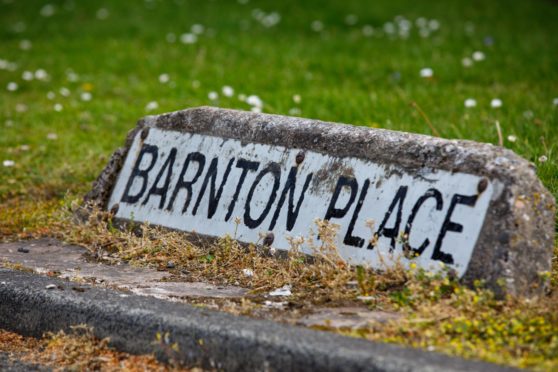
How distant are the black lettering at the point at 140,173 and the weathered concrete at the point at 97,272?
0.39m

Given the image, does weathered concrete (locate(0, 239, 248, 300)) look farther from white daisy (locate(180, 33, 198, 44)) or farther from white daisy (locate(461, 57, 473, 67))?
white daisy (locate(180, 33, 198, 44))

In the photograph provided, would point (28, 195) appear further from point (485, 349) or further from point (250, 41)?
point (250, 41)

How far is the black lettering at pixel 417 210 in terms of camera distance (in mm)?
3387

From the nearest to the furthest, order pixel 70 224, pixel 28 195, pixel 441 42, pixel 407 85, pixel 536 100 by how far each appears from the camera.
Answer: pixel 70 224
pixel 28 195
pixel 536 100
pixel 407 85
pixel 441 42

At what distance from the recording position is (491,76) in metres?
8.12

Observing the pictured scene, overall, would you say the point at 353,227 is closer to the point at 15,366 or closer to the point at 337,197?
the point at 337,197

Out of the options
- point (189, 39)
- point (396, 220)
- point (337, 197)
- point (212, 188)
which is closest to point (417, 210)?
point (396, 220)

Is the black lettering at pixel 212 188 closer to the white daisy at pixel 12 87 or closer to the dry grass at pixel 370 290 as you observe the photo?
the dry grass at pixel 370 290

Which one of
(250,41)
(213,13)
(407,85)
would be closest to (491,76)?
(407,85)

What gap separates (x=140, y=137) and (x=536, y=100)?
3881 millimetres

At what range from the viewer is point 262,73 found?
847 cm

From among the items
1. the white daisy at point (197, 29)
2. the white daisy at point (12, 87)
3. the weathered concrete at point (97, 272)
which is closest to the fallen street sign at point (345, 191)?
the weathered concrete at point (97, 272)

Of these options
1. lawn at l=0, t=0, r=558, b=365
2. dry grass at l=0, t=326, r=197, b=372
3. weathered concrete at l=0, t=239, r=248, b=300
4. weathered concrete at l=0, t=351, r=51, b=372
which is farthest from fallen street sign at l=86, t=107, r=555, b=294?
weathered concrete at l=0, t=351, r=51, b=372

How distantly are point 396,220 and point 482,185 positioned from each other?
424 millimetres
